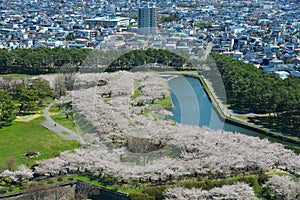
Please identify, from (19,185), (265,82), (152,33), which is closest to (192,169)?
(19,185)

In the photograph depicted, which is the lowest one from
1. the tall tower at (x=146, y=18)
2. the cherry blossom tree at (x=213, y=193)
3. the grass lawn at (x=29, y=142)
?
the grass lawn at (x=29, y=142)

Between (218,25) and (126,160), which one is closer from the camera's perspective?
(126,160)

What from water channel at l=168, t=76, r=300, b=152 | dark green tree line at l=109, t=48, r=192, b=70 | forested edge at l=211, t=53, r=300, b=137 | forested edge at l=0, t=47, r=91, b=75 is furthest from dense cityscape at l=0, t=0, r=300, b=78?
forested edge at l=0, t=47, r=91, b=75

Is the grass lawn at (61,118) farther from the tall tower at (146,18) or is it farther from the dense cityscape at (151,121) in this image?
the tall tower at (146,18)

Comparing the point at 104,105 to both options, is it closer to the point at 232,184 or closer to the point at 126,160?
the point at 126,160

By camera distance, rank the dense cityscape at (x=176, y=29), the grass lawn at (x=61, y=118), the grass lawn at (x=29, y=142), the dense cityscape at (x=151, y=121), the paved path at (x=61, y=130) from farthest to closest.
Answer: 1. the dense cityscape at (x=176, y=29)
2. the grass lawn at (x=61, y=118)
3. the paved path at (x=61, y=130)
4. the grass lawn at (x=29, y=142)
5. the dense cityscape at (x=151, y=121)

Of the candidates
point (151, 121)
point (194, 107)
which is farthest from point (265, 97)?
point (151, 121)

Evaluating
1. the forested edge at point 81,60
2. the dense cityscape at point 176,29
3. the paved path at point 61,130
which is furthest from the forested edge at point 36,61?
the paved path at point 61,130

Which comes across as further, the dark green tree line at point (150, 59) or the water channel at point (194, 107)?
the dark green tree line at point (150, 59)
